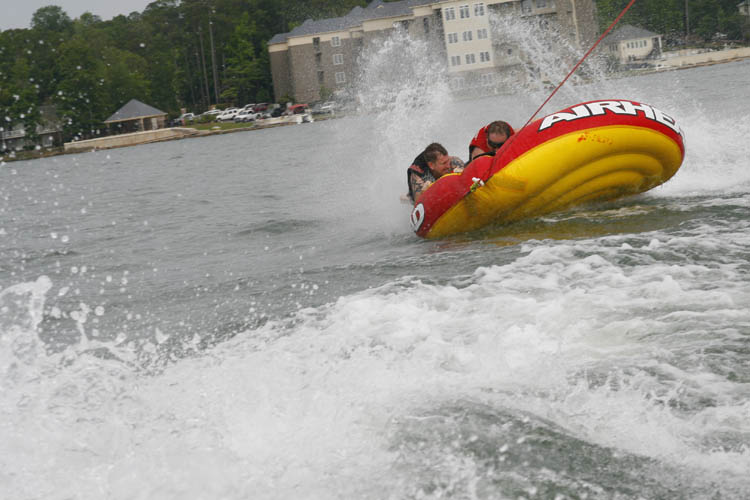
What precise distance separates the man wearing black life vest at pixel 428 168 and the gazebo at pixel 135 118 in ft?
173

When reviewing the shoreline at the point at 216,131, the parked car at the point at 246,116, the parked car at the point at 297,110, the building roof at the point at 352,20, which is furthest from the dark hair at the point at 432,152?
the building roof at the point at 352,20

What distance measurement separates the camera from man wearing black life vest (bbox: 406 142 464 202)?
26.1ft

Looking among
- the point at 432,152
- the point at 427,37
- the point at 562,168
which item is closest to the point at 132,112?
the point at 427,37

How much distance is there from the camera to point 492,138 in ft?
25.7

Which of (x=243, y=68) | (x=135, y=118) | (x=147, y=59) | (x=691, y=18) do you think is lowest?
(x=135, y=118)

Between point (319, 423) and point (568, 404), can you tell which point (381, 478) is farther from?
point (568, 404)

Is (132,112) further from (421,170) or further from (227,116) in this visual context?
(421,170)

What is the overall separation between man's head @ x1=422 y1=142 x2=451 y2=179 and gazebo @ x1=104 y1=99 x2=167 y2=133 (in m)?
52.9

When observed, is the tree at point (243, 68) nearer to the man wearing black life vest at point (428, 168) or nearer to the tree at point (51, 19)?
the tree at point (51, 19)

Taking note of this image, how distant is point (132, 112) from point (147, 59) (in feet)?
62.8

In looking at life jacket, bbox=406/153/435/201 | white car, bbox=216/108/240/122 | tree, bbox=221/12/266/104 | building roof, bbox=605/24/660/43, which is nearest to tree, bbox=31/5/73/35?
tree, bbox=221/12/266/104

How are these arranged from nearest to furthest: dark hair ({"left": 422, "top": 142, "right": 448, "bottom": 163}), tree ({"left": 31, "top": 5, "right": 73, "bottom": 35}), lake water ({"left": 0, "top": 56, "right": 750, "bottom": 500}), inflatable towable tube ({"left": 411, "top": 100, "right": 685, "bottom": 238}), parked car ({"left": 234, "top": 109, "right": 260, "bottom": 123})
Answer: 1. lake water ({"left": 0, "top": 56, "right": 750, "bottom": 500})
2. inflatable towable tube ({"left": 411, "top": 100, "right": 685, "bottom": 238})
3. dark hair ({"left": 422, "top": 142, "right": 448, "bottom": 163})
4. parked car ({"left": 234, "top": 109, "right": 260, "bottom": 123})
5. tree ({"left": 31, "top": 5, "right": 73, "bottom": 35})

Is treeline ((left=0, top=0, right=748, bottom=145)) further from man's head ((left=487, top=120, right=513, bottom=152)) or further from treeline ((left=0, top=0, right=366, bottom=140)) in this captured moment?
man's head ((left=487, top=120, right=513, bottom=152))

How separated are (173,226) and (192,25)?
75.9m
